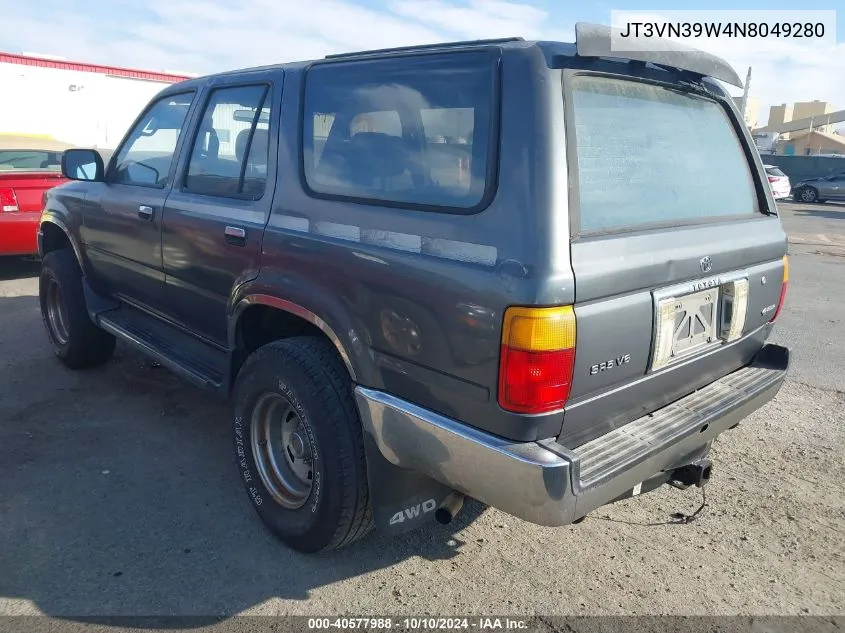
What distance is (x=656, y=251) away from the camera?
2.27 m

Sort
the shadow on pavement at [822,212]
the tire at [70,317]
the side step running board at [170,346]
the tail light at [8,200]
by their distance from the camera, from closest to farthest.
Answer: the side step running board at [170,346] → the tire at [70,317] → the tail light at [8,200] → the shadow on pavement at [822,212]

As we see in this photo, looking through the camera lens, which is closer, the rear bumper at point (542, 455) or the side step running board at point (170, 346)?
the rear bumper at point (542, 455)

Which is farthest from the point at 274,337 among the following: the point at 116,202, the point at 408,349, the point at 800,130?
Result: the point at 800,130

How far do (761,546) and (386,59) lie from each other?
261cm

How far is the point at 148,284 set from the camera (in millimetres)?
3871

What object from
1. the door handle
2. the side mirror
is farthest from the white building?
the door handle

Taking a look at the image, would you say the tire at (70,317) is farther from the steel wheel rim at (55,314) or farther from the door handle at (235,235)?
the door handle at (235,235)

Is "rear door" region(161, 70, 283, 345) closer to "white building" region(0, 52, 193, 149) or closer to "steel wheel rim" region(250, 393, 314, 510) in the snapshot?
"steel wheel rim" region(250, 393, 314, 510)

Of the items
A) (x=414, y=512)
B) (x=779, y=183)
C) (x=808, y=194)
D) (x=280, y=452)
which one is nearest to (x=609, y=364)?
(x=414, y=512)

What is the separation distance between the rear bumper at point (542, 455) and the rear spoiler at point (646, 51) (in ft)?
4.22

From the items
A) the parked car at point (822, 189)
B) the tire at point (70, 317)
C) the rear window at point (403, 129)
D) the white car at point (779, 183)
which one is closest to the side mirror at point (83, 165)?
the tire at point (70, 317)

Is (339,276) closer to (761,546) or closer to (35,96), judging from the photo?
(761,546)

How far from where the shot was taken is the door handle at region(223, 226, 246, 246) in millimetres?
2915

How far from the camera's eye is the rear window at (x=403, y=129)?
2182 millimetres
